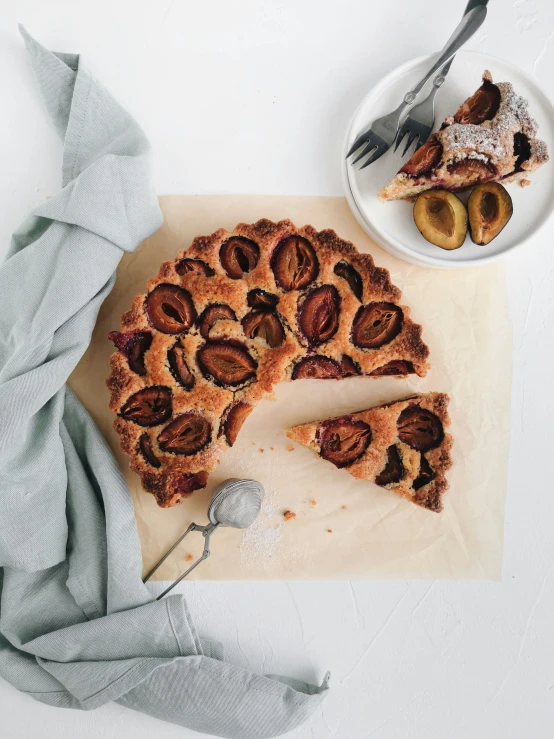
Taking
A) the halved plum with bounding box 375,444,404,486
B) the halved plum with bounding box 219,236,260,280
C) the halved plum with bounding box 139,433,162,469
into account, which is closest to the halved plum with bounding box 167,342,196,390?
the halved plum with bounding box 139,433,162,469

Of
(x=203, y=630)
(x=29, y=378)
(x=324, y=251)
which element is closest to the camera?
(x=29, y=378)

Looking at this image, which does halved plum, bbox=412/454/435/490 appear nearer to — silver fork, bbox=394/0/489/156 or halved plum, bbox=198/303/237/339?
halved plum, bbox=198/303/237/339

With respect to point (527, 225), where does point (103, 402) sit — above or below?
below

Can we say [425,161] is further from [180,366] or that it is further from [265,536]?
[265,536]

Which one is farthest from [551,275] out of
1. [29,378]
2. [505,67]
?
[29,378]

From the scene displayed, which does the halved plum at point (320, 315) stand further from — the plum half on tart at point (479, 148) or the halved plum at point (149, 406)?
the halved plum at point (149, 406)

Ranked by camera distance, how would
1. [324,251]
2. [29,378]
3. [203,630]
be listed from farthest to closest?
[203,630]
[324,251]
[29,378]

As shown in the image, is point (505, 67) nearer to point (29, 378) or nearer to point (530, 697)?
point (29, 378)
